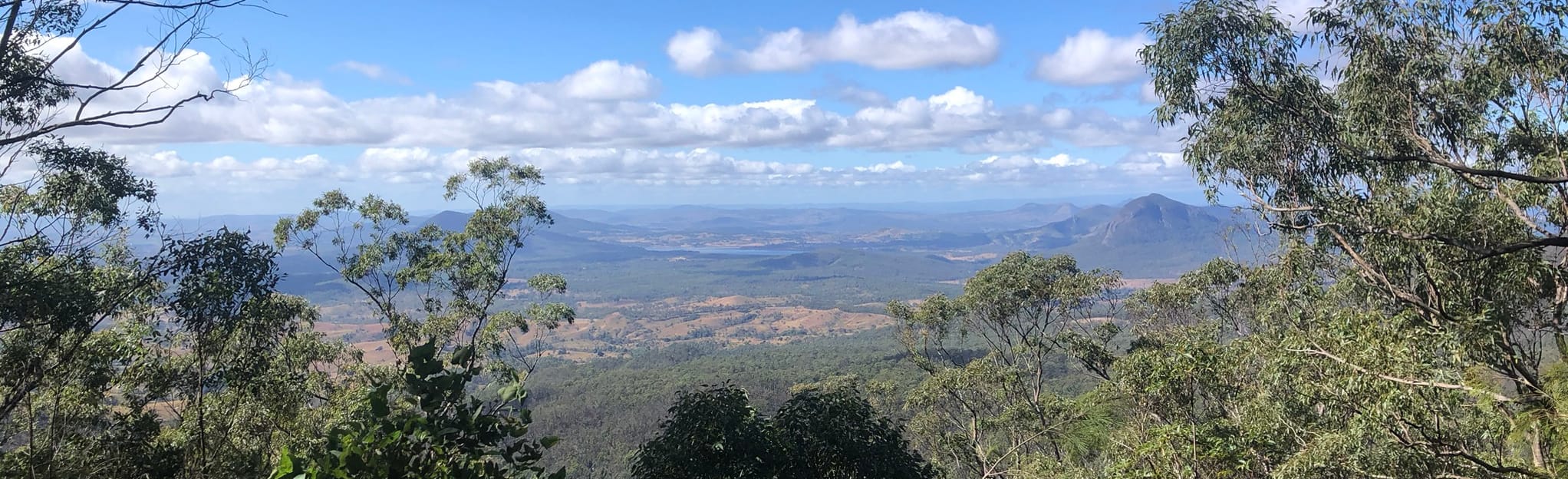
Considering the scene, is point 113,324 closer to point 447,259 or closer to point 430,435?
point 447,259

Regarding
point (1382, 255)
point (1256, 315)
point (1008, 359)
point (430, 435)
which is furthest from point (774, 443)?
point (1008, 359)

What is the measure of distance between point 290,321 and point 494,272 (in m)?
3.50

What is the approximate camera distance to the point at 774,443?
6.41 metres

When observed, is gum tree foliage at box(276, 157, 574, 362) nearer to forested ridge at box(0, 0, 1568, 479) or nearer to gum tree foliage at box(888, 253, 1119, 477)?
forested ridge at box(0, 0, 1568, 479)

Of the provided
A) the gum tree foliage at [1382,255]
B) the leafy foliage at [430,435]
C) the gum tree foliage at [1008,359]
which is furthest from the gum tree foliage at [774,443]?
the gum tree foliage at [1008,359]

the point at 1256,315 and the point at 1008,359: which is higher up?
the point at 1256,315

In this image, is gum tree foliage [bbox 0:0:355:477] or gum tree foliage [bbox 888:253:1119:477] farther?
→ gum tree foliage [bbox 888:253:1119:477]

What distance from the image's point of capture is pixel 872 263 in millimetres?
181500

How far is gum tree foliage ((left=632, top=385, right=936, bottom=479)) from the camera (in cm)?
616

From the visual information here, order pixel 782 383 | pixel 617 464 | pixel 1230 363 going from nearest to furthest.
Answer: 1. pixel 1230 363
2. pixel 617 464
3. pixel 782 383

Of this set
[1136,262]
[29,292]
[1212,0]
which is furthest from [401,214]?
[1136,262]

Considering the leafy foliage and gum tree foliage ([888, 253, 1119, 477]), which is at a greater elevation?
the leafy foliage

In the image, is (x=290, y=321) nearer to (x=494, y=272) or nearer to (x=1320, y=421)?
(x=494, y=272)

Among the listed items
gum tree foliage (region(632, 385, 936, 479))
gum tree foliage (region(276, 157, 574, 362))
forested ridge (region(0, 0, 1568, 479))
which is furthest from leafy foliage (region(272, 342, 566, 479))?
gum tree foliage (region(276, 157, 574, 362))
